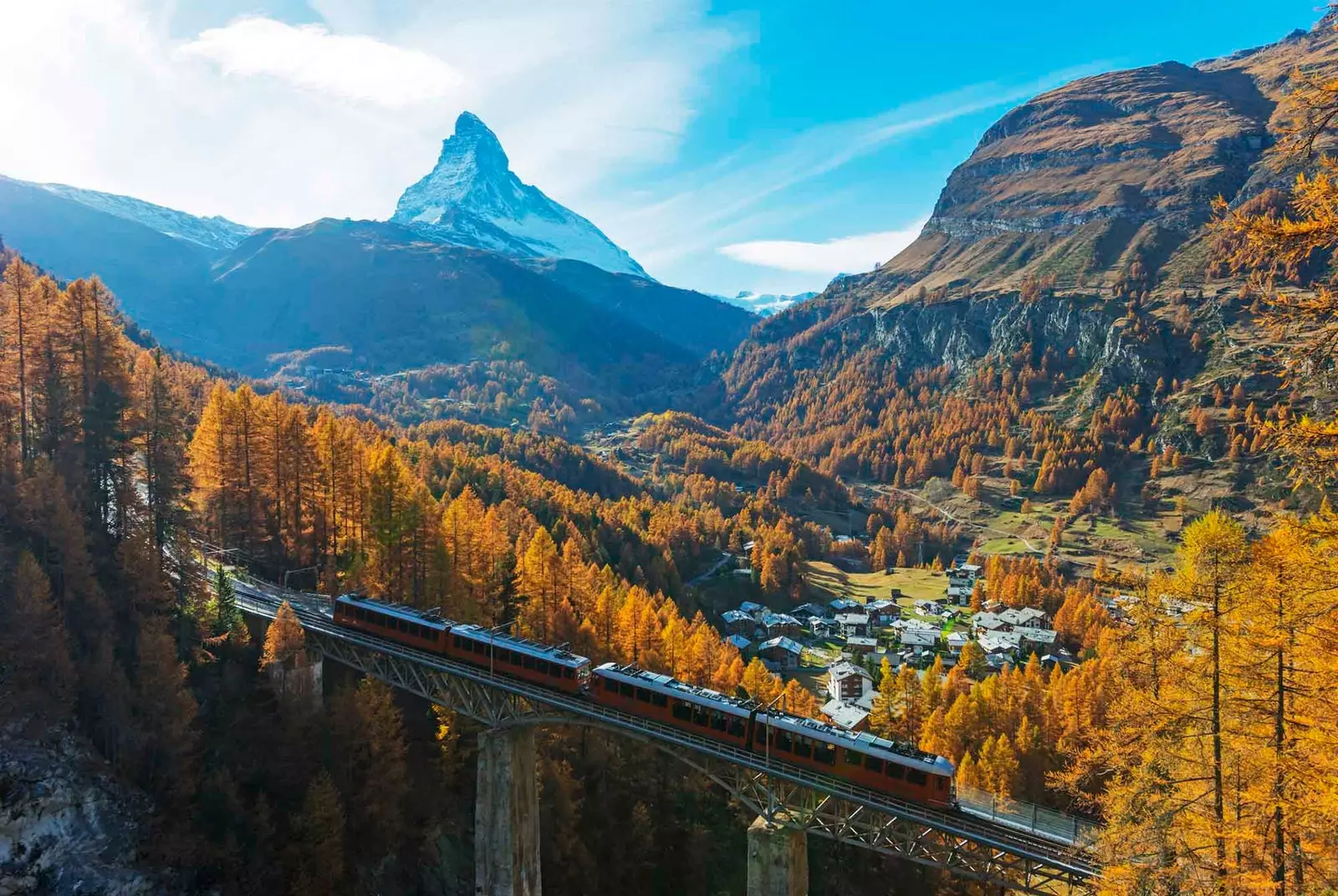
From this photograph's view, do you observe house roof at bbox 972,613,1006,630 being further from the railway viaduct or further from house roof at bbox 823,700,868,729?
the railway viaduct

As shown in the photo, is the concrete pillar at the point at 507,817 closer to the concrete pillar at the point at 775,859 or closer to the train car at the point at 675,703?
the train car at the point at 675,703

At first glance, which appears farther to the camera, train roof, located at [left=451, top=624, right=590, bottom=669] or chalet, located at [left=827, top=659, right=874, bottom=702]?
chalet, located at [left=827, top=659, right=874, bottom=702]

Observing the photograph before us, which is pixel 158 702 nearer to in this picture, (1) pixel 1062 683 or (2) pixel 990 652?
(1) pixel 1062 683

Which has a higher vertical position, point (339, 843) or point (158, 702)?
point (158, 702)

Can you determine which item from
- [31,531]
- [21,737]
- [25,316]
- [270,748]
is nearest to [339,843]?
[270,748]

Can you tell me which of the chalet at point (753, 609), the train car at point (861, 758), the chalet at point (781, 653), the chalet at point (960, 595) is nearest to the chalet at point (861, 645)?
the chalet at point (781, 653)

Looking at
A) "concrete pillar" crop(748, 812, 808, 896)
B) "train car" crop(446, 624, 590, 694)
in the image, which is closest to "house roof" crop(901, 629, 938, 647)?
"concrete pillar" crop(748, 812, 808, 896)
